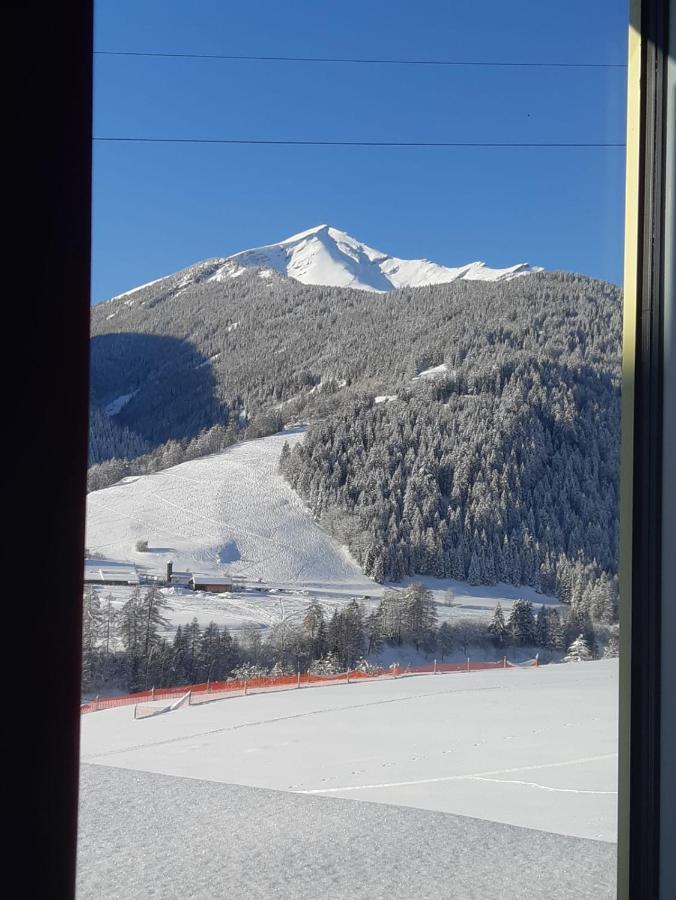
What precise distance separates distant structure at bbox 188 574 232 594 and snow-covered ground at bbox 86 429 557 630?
12mm

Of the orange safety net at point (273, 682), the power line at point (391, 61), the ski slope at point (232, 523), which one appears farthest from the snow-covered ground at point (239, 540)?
the power line at point (391, 61)

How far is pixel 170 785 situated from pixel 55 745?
2.53 feet

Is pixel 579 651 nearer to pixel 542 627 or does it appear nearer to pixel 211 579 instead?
pixel 542 627

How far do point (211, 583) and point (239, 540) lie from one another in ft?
0.36

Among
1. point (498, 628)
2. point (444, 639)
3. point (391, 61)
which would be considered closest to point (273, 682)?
point (444, 639)

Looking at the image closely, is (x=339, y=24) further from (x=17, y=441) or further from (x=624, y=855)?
(x=624, y=855)

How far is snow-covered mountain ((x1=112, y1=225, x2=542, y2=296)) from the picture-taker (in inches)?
73.0

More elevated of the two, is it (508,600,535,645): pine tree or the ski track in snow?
(508,600,535,645): pine tree

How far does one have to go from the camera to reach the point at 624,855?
53.3 inches

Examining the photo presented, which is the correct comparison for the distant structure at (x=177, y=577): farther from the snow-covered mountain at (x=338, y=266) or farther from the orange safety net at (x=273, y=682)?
the snow-covered mountain at (x=338, y=266)

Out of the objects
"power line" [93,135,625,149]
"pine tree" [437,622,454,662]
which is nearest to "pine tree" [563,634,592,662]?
"pine tree" [437,622,454,662]

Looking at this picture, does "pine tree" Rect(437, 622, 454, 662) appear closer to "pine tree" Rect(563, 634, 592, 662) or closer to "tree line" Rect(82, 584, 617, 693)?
"tree line" Rect(82, 584, 617, 693)

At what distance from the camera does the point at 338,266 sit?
1.89m

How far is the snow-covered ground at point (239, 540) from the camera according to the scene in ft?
5.33
